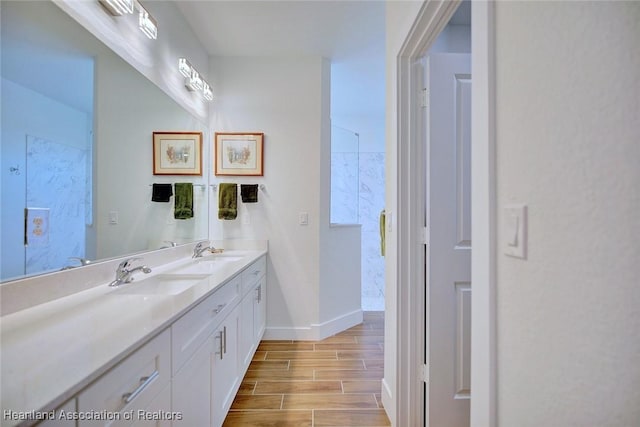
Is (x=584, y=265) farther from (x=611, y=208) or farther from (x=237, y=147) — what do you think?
(x=237, y=147)

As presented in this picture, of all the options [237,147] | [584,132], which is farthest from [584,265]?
[237,147]

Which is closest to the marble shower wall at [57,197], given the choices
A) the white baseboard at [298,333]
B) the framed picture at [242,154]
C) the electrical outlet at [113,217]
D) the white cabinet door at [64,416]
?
the electrical outlet at [113,217]

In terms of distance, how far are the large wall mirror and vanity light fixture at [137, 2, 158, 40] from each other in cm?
26

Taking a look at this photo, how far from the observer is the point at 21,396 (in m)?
0.52

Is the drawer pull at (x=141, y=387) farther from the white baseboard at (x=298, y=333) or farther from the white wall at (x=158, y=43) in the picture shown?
the white baseboard at (x=298, y=333)

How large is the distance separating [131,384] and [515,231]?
99cm

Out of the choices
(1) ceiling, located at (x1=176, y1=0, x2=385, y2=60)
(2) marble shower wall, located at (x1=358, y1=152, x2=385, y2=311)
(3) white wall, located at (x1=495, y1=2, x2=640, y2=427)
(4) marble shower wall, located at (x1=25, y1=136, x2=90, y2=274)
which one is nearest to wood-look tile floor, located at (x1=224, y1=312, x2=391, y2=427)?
(4) marble shower wall, located at (x1=25, y1=136, x2=90, y2=274)

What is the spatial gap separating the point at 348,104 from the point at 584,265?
3.91 m

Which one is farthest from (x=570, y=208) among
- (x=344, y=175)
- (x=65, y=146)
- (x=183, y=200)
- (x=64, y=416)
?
(x=344, y=175)

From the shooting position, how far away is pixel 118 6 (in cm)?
142

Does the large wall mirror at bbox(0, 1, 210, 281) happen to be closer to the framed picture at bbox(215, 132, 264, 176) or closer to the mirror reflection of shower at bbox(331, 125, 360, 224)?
the framed picture at bbox(215, 132, 264, 176)

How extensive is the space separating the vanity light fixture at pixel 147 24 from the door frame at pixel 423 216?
145cm

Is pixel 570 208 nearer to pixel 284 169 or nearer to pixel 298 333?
pixel 284 169

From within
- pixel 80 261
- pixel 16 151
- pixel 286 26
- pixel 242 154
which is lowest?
pixel 80 261
